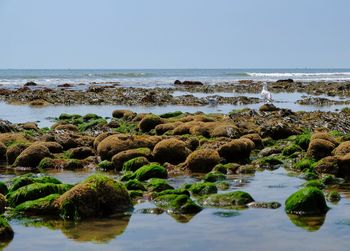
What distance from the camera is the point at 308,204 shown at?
9.57 m

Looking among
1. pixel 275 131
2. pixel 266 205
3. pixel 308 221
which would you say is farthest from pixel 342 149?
pixel 308 221

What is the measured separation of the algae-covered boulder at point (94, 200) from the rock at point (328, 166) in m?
5.15

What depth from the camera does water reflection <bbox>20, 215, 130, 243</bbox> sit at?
331 inches

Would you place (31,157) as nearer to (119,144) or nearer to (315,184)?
(119,144)

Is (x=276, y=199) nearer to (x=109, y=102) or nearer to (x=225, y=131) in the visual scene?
(x=225, y=131)

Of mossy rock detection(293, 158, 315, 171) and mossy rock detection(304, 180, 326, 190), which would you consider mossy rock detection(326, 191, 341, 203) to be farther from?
mossy rock detection(293, 158, 315, 171)

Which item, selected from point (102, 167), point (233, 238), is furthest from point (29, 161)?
point (233, 238)

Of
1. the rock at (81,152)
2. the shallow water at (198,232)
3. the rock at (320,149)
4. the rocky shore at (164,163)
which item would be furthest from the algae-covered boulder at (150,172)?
the rock at (320,149)

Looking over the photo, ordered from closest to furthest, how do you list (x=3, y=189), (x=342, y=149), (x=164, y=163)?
1. (x=3, y=189)
2. (x=342, y=149)
3. (x=164, y=163)

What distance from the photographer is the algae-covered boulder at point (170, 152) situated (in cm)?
1508

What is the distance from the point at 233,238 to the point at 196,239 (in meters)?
0.53

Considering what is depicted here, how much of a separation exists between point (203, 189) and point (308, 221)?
8.86ft

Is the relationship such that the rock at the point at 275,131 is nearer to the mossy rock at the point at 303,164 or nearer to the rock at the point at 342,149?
the mossy rock at the point at 303,164

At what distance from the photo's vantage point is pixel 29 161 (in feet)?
50.6
